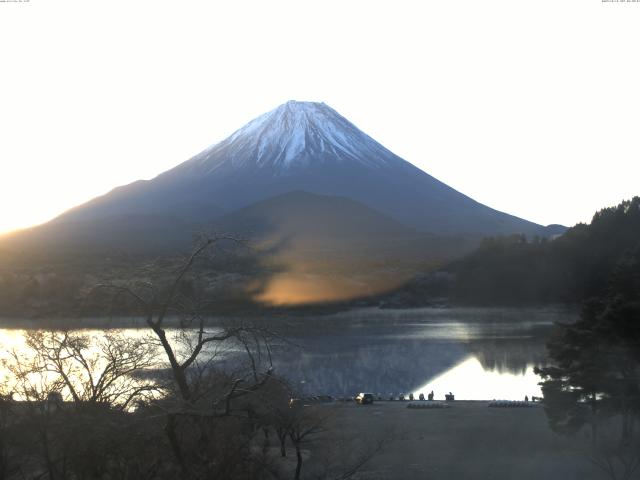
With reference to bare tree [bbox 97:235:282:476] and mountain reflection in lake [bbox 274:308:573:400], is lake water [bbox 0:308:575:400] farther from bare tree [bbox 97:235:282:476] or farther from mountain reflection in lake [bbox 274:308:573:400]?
bare tree [bbox 97:235:282:476]

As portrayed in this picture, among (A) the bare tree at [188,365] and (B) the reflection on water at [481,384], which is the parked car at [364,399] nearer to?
(B) the reflection on water at [481,384]

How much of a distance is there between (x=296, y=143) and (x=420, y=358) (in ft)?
287

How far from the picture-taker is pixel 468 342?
35062 mm

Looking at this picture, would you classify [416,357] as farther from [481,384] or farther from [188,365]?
[188,365]

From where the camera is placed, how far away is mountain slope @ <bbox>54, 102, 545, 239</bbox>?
317 feet

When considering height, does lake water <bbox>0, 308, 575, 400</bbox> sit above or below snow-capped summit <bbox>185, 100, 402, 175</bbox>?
below

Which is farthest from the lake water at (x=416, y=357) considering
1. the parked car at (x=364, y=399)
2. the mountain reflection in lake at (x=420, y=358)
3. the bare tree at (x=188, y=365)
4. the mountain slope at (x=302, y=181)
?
the mountain slope at (x=302, y=181)

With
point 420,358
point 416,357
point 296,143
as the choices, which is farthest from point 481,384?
point 296,143

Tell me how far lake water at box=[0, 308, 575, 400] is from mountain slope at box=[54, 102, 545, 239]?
161ft

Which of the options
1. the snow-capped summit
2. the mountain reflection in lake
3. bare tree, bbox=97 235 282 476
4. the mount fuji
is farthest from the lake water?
the snow-capped summit

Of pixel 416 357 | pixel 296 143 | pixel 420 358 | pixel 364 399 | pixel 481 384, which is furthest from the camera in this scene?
pixel 296 143

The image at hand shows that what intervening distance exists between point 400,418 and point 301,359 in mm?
11250

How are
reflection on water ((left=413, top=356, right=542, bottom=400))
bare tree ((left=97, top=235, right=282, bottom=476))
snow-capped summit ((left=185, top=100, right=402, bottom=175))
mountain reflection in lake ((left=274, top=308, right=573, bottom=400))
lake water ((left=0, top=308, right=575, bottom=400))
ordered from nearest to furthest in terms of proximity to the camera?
1. bare tree ((left=97, top=235, right=282, bottom=476))
2. reflection on water ((left=413, top=356, right=542, bottom=400))
3. lake water ((left=0, top=308, right=575, bottom=400))
4. mountain reflection in lake ((left=274, top=308, right=573, bottom=400))
5. snow-capped summit ((left=185, top=100, right=402, bottom=175))

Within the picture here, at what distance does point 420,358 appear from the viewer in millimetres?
30609
